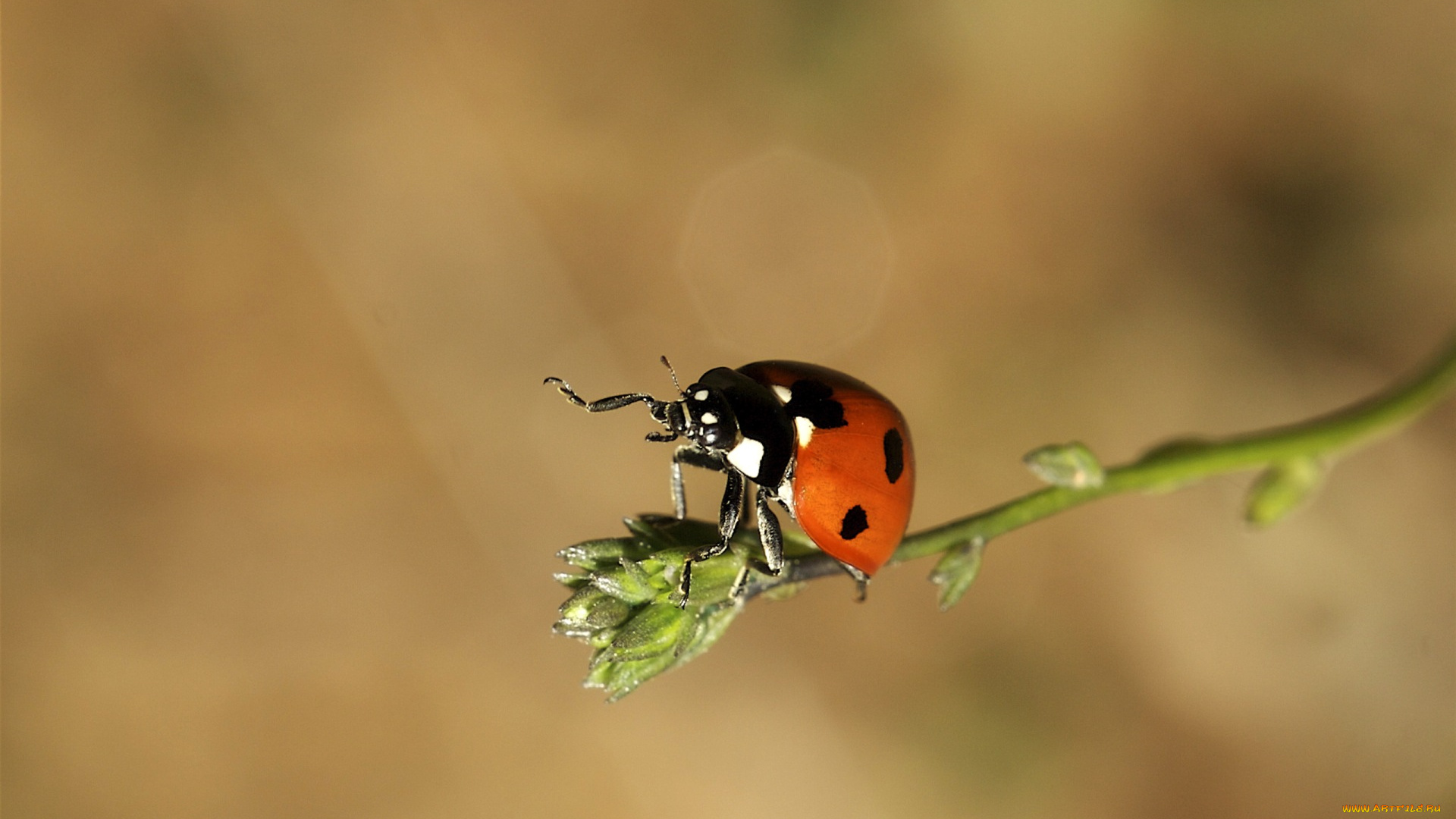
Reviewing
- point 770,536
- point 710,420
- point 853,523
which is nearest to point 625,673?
point 770,536

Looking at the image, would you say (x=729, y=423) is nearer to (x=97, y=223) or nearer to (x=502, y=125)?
(x=502, y=125)

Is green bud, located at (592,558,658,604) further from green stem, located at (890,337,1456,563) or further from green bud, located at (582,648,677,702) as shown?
green stem, located at (890,337,1456,563)

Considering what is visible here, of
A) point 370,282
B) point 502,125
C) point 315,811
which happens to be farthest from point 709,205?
point 315,811

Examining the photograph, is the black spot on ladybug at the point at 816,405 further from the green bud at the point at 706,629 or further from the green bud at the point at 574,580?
the green bud at the point at 574,580

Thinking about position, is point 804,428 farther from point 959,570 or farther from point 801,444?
point 959,570

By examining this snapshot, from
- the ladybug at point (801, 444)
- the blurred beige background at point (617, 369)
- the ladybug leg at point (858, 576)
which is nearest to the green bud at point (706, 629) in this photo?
the ladybug leg at point (858, 576)
